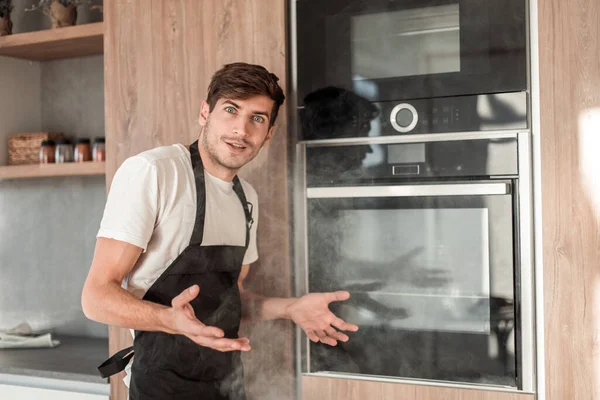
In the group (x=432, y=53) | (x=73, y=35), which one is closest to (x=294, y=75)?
(x=432, y=53)

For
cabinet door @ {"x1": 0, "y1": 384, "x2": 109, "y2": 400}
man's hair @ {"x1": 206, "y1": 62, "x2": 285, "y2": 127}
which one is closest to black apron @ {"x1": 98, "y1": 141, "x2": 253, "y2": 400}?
man's hair @ {"x1": 206, "y1": 62, "x2": 285, "y2": 127}

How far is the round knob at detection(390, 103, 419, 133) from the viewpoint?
42.2 inches

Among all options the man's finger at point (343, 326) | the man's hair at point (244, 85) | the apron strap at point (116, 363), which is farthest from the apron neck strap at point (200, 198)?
the apron strap at point (116, 363)

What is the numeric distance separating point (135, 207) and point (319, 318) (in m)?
0.36

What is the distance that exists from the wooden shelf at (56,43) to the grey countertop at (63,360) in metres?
0.64

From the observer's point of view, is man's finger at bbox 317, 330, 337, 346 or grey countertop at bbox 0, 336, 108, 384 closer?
man's finger at bbox 317, 330, 337, 346

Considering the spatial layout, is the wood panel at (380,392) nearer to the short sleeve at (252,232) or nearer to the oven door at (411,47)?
the short sleeve at (252,232)

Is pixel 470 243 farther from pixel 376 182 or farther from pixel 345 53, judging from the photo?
pixel 345 53

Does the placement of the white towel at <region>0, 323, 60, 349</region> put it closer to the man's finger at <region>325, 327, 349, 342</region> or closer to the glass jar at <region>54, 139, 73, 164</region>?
the glass jar at <region>54, 139, 73, 164</region>

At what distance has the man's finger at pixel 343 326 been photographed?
107 centimetres

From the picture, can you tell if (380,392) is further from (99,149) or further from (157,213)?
(99,149)

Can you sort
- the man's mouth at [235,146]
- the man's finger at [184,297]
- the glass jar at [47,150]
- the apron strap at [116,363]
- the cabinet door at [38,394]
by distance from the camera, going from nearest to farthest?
the man's finger at [184,297] < the man's mouth at [235,146] < the apron strap at [116,363] < the cabinet door at [38,394] < the glass jar at [47,150]

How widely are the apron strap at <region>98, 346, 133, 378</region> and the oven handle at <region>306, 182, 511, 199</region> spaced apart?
47cm

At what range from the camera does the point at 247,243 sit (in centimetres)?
109
